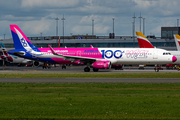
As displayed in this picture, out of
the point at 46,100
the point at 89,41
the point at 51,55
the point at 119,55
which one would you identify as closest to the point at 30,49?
the point at 51,55

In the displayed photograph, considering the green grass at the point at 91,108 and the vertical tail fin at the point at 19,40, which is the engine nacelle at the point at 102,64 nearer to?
the vertical tail fin at the point at 19,40

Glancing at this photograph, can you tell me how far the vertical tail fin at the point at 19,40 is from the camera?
57688 millimetres

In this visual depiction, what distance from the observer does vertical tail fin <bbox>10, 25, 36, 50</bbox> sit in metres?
57.7

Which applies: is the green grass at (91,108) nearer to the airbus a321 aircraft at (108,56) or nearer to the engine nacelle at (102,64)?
the engine nacelle at (102,64)

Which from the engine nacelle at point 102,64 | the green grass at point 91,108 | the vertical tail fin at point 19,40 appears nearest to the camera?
the green grass at point 91,108

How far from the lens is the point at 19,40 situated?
5800cm

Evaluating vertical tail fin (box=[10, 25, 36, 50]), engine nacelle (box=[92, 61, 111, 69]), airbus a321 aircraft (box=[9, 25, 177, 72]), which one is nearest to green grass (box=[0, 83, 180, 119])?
engine nacelle (box=[92, 61, 111, 69])

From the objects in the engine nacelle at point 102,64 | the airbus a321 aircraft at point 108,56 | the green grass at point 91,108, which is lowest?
the green grass at point 91,108

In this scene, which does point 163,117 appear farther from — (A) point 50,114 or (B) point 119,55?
(B) point 119,55

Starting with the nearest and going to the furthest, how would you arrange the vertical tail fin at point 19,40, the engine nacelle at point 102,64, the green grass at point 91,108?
the green grass at point 91,108 → the engine nacelle at point 102,64 → the vertical tail fin at point 19,40

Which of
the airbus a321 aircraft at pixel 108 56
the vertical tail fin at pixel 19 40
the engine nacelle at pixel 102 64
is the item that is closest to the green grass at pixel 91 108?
the engine nacelle at pixel 102 64

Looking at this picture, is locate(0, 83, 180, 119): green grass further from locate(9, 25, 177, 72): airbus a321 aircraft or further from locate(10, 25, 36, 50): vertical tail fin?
locate(10, 25, 36, 50): vertical tail fin

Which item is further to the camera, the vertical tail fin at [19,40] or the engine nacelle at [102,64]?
the vertical tail fin at [19,40]

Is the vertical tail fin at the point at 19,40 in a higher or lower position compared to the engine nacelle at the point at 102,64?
higher
